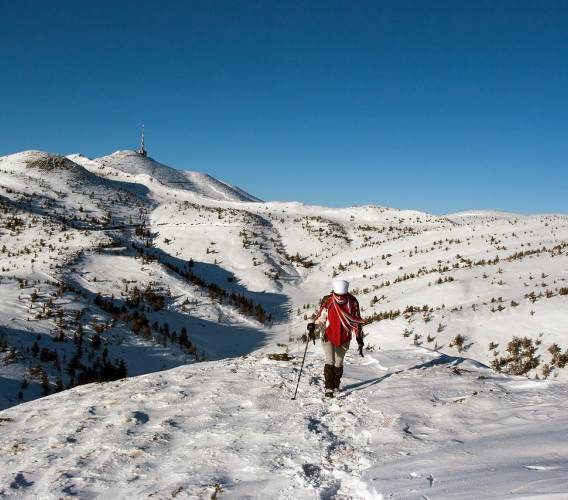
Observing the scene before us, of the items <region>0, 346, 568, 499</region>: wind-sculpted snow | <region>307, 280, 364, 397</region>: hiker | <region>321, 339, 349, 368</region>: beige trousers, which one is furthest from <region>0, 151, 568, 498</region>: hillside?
<region>321, 339, 349, 368</region>: beige trousers

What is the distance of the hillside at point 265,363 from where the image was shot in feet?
14.6

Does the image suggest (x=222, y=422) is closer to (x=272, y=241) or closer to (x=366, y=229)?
(x=272, y=241)

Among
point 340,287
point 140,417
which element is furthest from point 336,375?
point 140,417

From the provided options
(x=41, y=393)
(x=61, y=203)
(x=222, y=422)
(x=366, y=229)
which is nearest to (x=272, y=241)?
(x=366, y=229)

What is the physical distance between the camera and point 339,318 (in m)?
7.08

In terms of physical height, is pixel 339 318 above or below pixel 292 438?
above

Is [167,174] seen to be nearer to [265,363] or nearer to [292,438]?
[265,363]

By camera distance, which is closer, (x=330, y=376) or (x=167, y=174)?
(x=330, y=376)

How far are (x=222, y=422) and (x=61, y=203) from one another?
37708 millimetres

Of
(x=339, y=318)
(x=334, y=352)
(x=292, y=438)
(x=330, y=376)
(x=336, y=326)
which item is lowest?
(x=292, y=438)

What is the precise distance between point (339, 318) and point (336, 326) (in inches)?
5.8

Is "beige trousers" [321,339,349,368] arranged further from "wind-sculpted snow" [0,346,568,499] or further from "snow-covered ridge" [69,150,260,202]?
"snow-covered ridge" [69,150,260,202]

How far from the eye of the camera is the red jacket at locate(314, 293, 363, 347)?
23.1 ft

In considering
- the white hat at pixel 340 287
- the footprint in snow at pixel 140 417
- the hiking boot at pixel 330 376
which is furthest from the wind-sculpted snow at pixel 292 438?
the white hat at pixel 340 287
